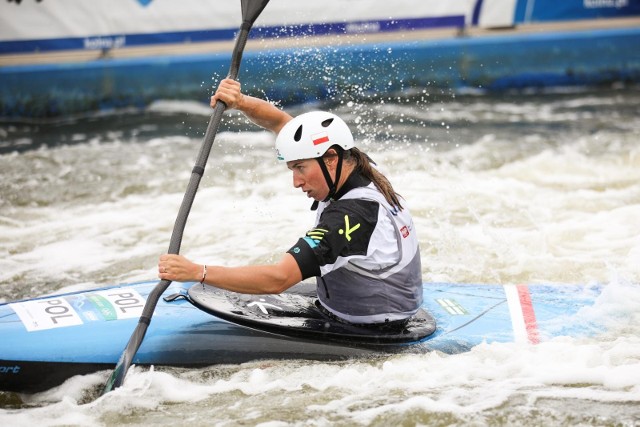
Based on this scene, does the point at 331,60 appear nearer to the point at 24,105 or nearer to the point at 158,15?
the point at 158,15

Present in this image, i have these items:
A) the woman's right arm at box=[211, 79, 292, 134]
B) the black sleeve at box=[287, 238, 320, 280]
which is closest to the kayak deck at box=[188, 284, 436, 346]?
the black sleeve at box=[287, 238, 320, 280]

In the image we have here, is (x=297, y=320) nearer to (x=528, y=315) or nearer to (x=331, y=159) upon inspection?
(x=331, y=159)

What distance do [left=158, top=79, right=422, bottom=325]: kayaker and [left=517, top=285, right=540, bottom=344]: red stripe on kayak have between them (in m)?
0.62

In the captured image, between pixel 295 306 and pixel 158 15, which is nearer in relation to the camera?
pixel 295 306

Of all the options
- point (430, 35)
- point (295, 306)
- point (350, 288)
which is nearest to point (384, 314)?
point (350, 288)

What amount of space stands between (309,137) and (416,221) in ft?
11.4

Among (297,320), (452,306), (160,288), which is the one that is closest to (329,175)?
(297,320)

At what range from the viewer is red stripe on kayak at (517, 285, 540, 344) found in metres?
4.65

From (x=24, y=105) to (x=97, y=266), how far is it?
4.96 m

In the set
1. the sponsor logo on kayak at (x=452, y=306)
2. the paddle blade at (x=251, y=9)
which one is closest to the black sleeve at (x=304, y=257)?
the sponsor logo on kayak at (x=452, y=306)

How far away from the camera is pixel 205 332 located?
4457 millimetres

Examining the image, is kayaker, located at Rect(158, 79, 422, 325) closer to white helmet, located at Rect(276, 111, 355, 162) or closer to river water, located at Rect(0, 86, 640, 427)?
white helmet, located at Rect(276, 111, 355, 162)

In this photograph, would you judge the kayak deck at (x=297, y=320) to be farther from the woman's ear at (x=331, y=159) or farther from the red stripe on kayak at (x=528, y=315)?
the woman's ear at (x=331, y=159)

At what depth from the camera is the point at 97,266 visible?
6770 millimetres
